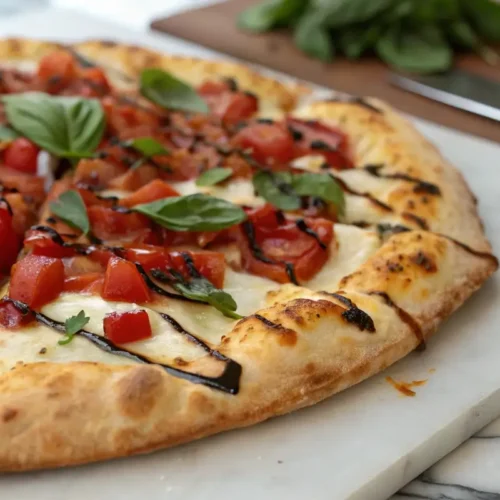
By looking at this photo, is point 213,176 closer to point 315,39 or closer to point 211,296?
point 211,296

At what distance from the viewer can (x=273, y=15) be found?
6.47 metres

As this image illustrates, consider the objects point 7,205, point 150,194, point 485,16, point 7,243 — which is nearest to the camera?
point 7,243

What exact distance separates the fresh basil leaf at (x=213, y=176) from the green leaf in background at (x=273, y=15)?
2819mm

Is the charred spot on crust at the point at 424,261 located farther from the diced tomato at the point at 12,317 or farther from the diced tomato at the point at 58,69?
the diced tomato at the point at 58,69

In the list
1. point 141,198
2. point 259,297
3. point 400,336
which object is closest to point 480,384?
point 400,336

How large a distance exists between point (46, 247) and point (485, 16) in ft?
13.9

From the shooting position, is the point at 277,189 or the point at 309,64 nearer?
the point at 277,189

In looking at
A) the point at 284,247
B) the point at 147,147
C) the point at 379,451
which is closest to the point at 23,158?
the point at 147,147

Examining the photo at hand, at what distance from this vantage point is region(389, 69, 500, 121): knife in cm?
521

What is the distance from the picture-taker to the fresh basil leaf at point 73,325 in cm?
285

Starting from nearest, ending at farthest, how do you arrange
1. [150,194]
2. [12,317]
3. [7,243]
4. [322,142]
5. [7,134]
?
[12,317] < [7,243] < [150,194] < [7,134] < [322,142]

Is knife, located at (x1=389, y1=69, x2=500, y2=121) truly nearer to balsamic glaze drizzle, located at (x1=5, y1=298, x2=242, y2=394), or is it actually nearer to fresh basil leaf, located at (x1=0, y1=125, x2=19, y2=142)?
fresh basil leaf, located at (x1=0, y1=125, x2=19, y2=142)

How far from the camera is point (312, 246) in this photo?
11.4 feet

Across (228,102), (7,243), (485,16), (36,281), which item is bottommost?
(7,243)
